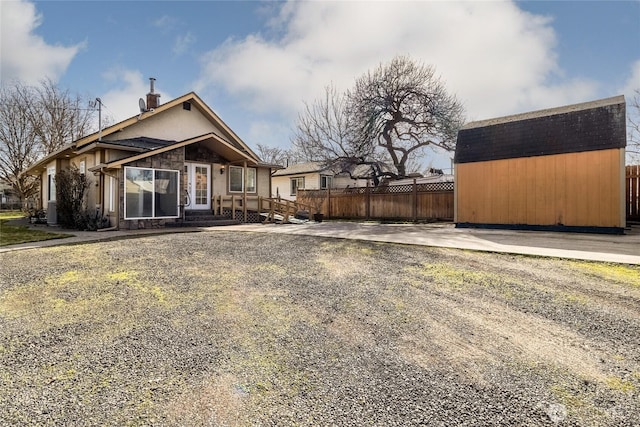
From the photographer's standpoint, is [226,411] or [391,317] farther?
[391,317]

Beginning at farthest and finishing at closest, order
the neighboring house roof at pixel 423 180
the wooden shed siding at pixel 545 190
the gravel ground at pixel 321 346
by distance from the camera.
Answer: the neighboring house roof at pixel 423 180 < the wooden shed siding at pixel 545 190 < the gravel ground at pixel 321 346

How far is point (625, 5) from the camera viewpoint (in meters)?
11.7

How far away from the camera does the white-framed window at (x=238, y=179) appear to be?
15727 millimetres

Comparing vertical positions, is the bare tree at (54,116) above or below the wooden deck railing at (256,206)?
above

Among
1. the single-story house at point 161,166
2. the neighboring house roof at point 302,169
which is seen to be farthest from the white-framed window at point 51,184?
the neighboring house roof at point 302,169

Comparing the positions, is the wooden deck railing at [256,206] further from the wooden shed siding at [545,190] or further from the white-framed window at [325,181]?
the white-framed window at [325,181]

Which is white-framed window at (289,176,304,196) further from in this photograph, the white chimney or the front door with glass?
the white chimney

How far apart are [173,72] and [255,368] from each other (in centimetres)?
1803

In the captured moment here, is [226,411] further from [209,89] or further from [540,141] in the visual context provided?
[209,89]

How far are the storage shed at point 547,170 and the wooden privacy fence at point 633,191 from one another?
8.90ft

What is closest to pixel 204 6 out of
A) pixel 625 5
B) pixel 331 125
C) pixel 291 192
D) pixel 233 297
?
pixel 331 125

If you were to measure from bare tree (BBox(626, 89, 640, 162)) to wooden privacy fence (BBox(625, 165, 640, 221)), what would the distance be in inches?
432

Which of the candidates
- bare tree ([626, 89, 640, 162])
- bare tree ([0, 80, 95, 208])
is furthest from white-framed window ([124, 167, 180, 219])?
bare tree ([626, 89, 640, 162])

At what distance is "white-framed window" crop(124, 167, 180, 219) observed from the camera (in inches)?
450
